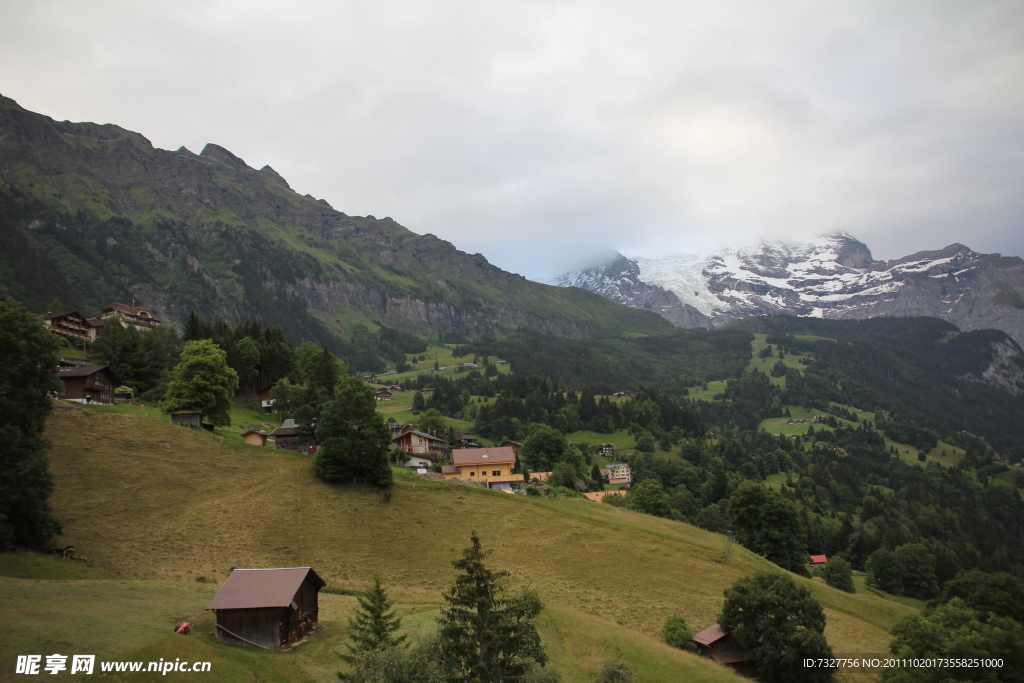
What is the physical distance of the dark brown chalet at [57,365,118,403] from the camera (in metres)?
67.9

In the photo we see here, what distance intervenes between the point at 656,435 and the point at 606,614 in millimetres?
131349

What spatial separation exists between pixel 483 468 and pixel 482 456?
1.80m

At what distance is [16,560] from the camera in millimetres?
Answer: 33281

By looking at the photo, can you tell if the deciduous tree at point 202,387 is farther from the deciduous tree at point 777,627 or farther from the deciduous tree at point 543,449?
the deciduous tree at point 543,449

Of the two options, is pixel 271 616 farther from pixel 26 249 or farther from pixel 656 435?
pixel 26 249

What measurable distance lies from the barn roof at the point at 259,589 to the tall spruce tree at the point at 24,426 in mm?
14920

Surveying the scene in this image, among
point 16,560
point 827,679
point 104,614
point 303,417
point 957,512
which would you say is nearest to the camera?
point 104,614

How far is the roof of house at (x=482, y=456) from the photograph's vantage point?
288 ft

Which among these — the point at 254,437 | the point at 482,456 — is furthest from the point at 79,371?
the point at 482,456

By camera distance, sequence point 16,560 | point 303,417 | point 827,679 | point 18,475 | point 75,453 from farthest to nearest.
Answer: point 303,417, point 75,453, point 827,679, point 18,475, point 16,560

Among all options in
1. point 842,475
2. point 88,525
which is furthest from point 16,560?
point 842,475

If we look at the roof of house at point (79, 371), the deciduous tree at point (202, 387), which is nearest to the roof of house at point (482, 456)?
the deciduous tree at point (202, 387)

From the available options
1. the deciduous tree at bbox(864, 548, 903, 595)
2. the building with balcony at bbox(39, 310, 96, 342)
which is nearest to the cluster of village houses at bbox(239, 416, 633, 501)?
the deciduous tree at bbox(864, 548, 903, 595)

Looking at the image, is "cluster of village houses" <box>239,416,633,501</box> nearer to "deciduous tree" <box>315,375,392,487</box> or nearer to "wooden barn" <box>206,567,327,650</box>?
"deciduous tree" <box>315,375,392,487</box>
